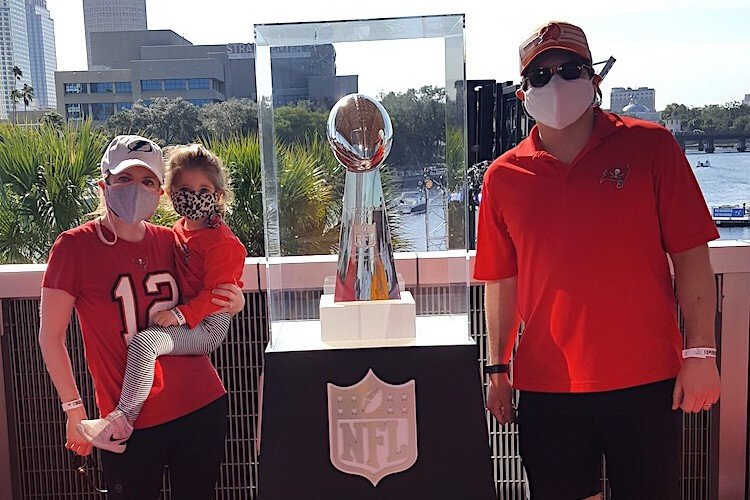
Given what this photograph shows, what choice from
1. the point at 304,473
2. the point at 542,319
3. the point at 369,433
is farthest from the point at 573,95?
the point at 304,473

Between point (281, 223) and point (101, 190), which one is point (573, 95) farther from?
point (101, 190)

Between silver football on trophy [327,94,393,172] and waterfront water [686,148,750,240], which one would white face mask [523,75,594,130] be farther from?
waterfront water [686,148,750,240]

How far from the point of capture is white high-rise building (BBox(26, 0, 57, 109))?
496 inches

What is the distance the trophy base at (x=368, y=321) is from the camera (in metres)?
1.79

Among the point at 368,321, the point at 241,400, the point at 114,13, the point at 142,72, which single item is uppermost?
the point at 114,13

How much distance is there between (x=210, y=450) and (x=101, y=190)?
0.69m

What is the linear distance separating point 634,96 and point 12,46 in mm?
13250

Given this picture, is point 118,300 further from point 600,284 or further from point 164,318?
point 600,284

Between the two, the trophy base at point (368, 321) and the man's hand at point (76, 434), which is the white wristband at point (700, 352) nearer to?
the trophy base at point (368, 321)

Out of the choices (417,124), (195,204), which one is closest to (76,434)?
(195,204)

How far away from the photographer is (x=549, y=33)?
67.8 inches

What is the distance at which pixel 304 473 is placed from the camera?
5.68 feet

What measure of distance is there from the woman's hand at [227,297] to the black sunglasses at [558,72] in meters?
0.87

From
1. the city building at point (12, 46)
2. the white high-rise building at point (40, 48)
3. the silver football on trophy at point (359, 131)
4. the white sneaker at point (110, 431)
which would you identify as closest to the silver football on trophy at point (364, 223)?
the silver football on trophy at point (359, 131)
